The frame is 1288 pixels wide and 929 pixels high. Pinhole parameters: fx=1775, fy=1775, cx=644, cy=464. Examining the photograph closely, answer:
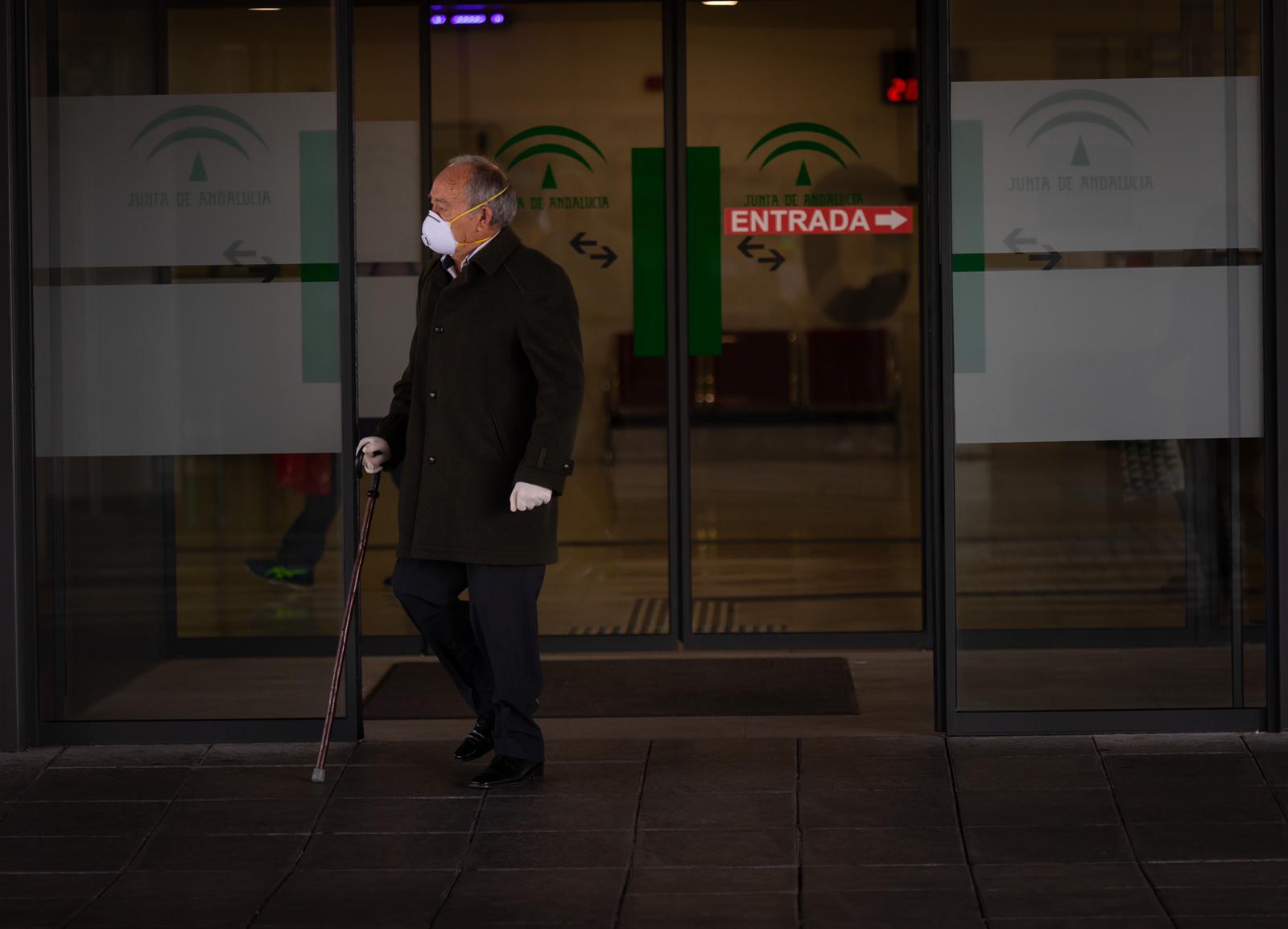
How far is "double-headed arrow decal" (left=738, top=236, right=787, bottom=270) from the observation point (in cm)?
725

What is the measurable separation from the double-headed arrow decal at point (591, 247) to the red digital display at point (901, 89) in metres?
1.29

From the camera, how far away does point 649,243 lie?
7.25 meters

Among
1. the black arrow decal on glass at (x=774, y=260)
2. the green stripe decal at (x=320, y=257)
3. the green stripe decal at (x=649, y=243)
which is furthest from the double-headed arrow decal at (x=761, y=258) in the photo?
the green stripe decal at (x=320, y=257)

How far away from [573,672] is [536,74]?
2.46 m

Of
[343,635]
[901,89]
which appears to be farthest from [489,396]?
[901,89]

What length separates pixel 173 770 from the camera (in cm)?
520

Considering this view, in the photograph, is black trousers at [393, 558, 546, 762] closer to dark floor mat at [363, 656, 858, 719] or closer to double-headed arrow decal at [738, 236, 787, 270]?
dark floor mat at [363, 656, 858, 719]

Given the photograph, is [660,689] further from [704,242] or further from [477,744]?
[704,242]

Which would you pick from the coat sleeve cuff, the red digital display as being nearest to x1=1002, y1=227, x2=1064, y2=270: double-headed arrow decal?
the coat sleeve cuff

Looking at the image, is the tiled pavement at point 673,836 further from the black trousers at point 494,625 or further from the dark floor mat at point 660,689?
the dark floor mat at point 660,689

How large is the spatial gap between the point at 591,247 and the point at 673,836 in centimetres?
336

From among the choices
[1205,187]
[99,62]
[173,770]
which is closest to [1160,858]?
[1205,187]

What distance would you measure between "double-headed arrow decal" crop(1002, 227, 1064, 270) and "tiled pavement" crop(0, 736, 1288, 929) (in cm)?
147

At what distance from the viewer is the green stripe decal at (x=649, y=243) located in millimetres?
7223
